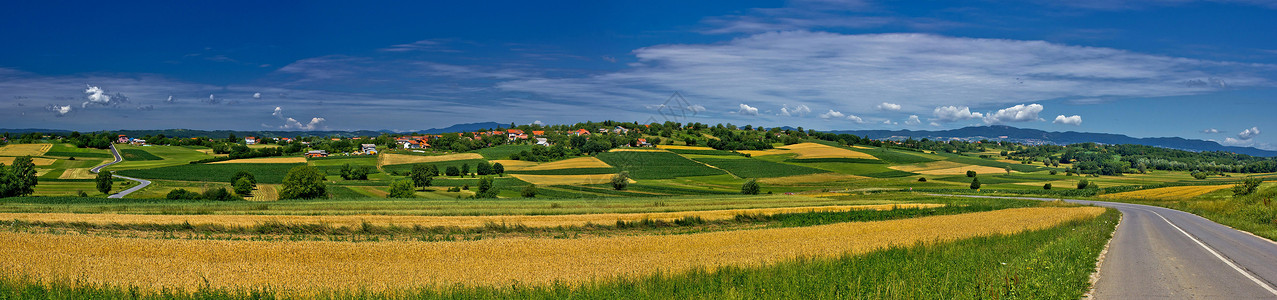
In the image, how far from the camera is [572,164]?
3159 inches

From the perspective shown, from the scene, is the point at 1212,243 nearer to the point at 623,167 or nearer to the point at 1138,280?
the point at 1138,280

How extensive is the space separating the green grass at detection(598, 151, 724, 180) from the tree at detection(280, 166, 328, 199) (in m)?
33.9

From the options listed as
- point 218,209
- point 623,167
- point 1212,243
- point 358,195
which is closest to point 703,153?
point 623,167

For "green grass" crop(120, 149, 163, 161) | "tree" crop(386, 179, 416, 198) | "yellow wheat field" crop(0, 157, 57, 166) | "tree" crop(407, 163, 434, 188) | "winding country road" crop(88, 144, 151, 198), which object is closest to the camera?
"tree" crop(386, 179, 416, 198)

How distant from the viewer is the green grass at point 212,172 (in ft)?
255

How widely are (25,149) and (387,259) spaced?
123 m

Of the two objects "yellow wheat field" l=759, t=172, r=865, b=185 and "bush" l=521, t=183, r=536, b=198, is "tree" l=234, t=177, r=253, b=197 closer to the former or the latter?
"bush" l=521, t=183, r=536, b=198

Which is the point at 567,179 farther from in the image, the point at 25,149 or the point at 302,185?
the point at 25,149

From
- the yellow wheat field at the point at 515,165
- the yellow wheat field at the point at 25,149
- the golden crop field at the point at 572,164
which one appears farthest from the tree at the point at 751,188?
the yellow wheat field at the point at 25,149

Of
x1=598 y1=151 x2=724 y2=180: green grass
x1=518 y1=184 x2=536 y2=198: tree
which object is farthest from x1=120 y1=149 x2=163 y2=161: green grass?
x1=518 y1=184 x2=536 y2=198: tree

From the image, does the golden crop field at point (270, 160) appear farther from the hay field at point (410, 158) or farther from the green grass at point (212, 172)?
the hay field at point (410, 158)

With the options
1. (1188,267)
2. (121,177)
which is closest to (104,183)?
(121,177)

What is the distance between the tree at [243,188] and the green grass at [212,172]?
1048 cm

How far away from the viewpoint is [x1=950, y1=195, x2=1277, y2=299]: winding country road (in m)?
9.82
